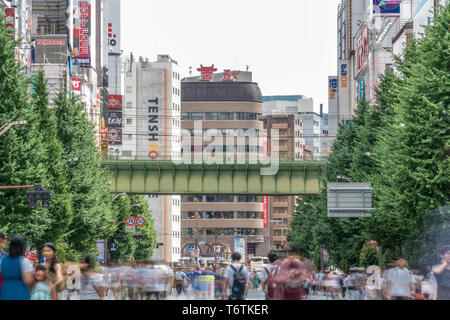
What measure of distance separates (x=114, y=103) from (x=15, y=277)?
155869mm

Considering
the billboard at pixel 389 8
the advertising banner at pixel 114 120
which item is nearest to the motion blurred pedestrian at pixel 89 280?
the billboard at pixel 389 8

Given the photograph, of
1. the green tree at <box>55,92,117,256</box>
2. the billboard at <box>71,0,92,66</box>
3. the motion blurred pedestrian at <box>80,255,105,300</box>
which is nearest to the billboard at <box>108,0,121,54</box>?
the billboard at <box>71,0,92,66</box>

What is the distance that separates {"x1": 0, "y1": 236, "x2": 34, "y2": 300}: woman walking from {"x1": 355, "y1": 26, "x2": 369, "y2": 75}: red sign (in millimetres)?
83729

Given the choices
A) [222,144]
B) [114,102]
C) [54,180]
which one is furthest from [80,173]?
[222,144]

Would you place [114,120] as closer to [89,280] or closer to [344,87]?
[344,87]

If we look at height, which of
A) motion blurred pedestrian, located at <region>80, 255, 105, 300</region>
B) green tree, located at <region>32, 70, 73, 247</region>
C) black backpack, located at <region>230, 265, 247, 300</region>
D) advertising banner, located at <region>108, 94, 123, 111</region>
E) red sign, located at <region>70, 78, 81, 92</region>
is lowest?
motion blurred pedestrian, located at <region>80, 255, 105, 300</region>

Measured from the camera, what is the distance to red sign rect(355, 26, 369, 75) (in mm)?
95756

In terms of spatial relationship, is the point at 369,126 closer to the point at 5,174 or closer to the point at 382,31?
the point at 5,174

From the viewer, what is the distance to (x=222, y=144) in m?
195

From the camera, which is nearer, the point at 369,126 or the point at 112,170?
the point at 369,126

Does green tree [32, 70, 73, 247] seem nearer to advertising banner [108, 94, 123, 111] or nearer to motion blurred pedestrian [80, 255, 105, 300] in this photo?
motion blurred pedestrian [80, 255, 105, 300]

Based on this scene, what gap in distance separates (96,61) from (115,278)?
386ft

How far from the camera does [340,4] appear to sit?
526ft
